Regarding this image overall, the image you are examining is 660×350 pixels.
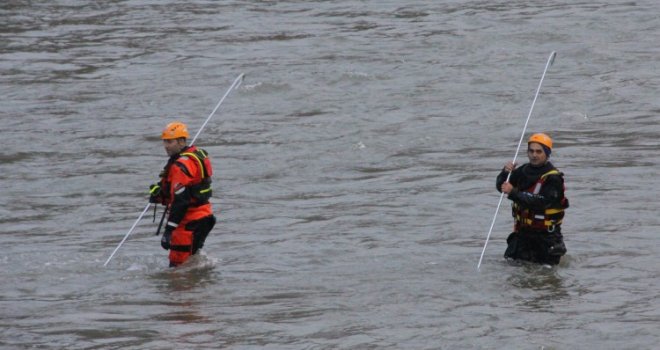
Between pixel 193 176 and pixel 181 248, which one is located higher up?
pixel 193 176

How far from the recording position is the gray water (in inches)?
429

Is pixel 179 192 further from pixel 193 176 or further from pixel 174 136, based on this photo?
pixel 174 136

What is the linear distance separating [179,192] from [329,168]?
6686mm

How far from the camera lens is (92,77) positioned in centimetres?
2603

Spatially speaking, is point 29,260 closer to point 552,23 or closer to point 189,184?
point 189,184

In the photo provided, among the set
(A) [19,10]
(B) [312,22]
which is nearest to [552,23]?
(B) [312,22]

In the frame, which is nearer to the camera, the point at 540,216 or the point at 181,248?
the point at 540,216

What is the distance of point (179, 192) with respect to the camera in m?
12.1

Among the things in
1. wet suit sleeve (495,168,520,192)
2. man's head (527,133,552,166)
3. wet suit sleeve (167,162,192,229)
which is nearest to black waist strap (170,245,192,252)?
wet suit sleeve (167,162,192,229)

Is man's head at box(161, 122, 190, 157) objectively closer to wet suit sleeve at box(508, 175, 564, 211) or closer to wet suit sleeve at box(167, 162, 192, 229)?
wet suit sleeve at box(167, 162, 192, 229)

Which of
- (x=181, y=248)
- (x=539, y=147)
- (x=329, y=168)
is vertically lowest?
(x=329, y=168)

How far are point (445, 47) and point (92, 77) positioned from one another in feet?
24.1

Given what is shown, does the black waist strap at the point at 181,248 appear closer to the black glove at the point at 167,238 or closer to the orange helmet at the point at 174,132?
the black glove at the point at 167,238

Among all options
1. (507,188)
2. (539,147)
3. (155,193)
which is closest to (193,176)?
(155,193)
